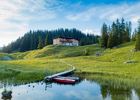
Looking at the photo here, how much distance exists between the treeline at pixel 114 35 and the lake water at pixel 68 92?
86.2 metres

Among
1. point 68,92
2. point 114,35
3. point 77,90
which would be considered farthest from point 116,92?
point 114,35

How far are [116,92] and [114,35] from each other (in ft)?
316

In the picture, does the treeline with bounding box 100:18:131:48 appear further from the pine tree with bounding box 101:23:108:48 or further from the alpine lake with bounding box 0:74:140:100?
the alpine lake with bounding box 0:74:140:100

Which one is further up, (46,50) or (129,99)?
(46,50)

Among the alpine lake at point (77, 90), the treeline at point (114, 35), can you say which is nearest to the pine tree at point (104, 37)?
the treeline at point (114, 35)

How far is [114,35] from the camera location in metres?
145

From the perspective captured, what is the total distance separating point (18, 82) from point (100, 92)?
16428mm

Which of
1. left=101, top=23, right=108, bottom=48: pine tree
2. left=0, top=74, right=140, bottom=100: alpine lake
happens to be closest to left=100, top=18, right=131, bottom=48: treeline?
left=101, top=23, right=108, bottom=48: pine tree

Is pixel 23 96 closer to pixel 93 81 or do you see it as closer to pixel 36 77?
pixel 36 77

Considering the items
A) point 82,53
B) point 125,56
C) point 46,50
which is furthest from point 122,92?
point 46,50

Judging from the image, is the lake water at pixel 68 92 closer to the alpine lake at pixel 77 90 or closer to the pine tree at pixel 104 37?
the alpine lake at pixel 77 90

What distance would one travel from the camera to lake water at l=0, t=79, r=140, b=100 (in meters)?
46.5

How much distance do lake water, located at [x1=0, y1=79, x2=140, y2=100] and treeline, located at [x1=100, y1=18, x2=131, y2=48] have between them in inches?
3394

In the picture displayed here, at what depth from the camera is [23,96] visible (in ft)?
152
